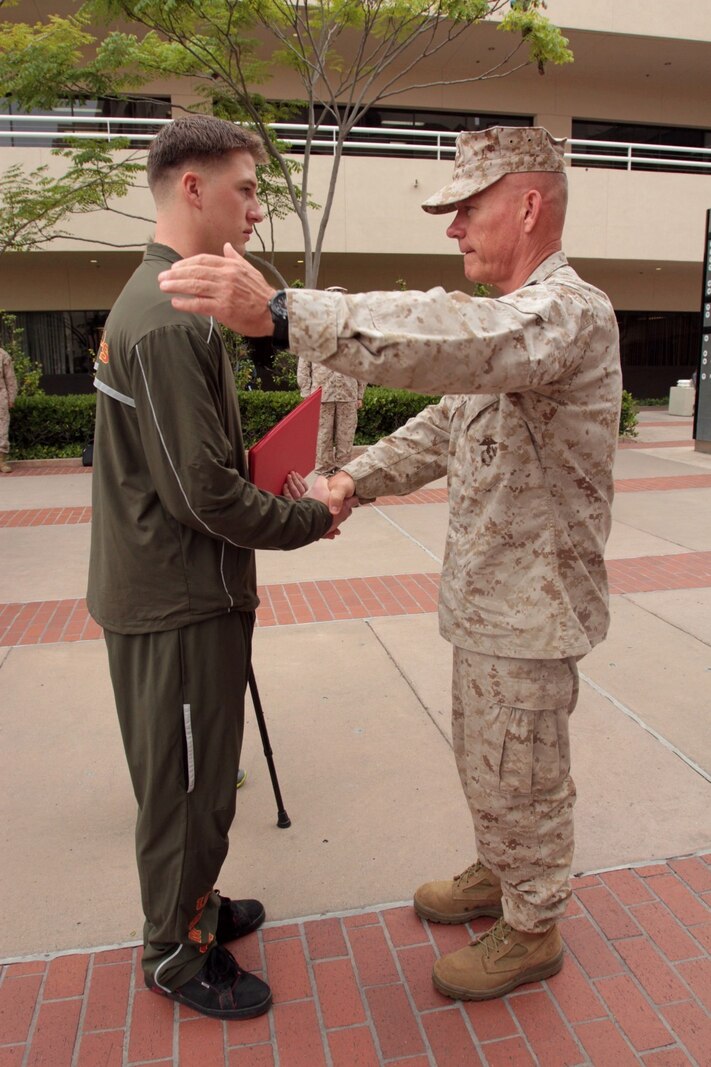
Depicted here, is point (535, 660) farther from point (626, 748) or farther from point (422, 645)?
point (422, 645)

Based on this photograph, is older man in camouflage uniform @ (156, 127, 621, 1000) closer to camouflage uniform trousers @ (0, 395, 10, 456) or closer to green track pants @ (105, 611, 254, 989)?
green track pants @ (105, 611, 254, 989)

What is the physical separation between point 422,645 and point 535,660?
8.67 ft

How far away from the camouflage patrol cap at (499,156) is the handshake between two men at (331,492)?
0.83 m

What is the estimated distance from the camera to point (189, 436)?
6.07 ft

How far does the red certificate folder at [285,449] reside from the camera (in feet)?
7.04

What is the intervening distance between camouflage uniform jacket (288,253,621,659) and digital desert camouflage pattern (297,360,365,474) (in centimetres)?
691

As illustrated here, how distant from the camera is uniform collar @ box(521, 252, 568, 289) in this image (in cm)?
198

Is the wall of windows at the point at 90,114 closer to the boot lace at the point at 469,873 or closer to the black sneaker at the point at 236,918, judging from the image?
the black sneaker at the point at 236,918

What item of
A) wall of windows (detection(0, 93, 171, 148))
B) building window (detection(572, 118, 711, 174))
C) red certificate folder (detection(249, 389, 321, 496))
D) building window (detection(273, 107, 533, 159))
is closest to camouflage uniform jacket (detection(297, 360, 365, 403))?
red certificate folder (detection(249, 389, 321, 496))

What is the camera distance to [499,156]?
1903 mm

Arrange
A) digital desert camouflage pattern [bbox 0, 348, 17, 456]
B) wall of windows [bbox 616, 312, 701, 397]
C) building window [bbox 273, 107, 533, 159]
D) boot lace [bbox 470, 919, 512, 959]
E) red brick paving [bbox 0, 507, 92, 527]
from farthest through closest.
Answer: wall of windows [bbox 616, 312, 701, 397], building window [bbox 273, 107, 533, 159], digital desert camouflage pattern [bbox 0, 348, 17, 456], red brick paving [bbox 0, 507, 92, 527], boot lace [bbox 470, 919, 512, 959]

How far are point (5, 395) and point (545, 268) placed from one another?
34.6 ft

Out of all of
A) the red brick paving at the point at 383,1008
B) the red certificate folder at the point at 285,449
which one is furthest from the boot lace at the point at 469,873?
the red certificate folder at the point at 285,449

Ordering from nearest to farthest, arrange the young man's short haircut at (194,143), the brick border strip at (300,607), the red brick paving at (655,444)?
the young man's short haircut at (194,143)
the brick border strip at (300,607)
the red brick paving at (655,444)
